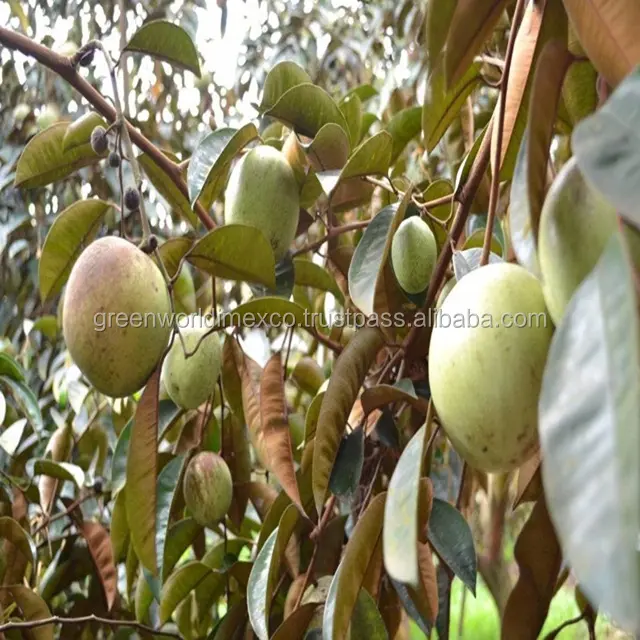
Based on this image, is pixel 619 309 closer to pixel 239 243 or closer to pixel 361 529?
pixel 361 529

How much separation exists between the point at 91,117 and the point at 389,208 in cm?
35

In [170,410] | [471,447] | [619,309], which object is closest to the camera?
[619,309]

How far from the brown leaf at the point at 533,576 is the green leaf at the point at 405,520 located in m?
0.13

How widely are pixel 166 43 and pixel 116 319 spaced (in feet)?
1.07

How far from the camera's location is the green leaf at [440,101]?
0.61 metres

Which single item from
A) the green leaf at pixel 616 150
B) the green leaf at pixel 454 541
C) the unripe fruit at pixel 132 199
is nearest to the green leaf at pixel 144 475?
the unripe fruit at pixel 132 199

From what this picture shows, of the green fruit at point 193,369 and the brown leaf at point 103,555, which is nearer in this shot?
the green fruit at point 193,369

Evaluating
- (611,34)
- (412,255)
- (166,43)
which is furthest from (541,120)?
(166,43)

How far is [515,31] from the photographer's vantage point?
46cm

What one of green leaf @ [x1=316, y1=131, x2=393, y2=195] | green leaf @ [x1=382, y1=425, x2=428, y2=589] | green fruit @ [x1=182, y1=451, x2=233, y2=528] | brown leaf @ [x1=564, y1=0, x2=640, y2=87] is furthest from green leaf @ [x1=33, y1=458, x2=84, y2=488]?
brown leaf @ [x1=564, y1=0, x2=640, y2=87]

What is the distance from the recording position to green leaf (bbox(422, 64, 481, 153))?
0.61 m

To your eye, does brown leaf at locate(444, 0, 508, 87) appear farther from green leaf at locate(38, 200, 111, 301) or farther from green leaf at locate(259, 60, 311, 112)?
green leaf at locate(38, 200, 111, 301)

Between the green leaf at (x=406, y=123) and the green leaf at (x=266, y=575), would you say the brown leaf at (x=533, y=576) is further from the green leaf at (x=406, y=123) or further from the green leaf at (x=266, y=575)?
the green leaf at (x=406, y=123)

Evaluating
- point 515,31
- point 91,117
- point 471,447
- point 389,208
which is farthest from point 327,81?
point 471,447
